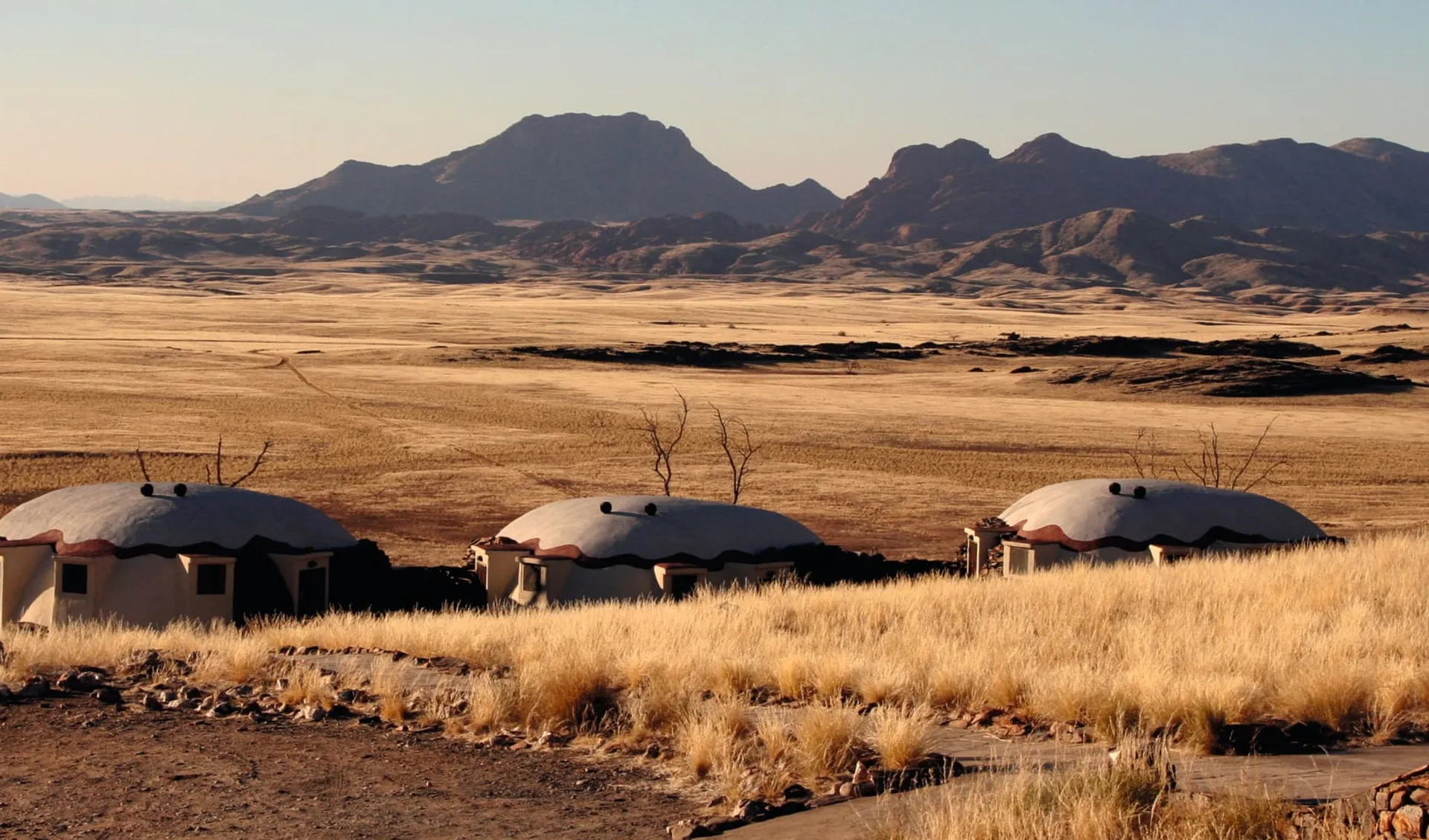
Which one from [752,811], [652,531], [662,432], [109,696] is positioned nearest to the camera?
[752,811]

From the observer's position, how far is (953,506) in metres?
44.8

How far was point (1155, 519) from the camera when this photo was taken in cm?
2862

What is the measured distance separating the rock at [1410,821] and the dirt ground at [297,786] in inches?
169

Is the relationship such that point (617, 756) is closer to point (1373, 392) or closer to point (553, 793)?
point (553, 793)

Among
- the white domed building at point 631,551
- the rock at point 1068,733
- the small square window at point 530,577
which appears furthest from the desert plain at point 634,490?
the small square window at point 530,577

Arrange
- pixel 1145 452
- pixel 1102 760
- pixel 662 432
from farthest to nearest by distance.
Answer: pixel 662 432, pixel 1145 452, pixel 1102 760

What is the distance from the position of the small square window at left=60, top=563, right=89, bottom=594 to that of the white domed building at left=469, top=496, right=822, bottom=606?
6848 millimetres

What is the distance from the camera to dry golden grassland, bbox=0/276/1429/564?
149 feet

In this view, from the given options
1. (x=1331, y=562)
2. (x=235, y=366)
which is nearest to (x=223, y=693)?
(x=1331, y=562)

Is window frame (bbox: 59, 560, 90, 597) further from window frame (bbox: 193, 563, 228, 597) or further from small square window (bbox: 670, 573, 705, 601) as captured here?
small square window (bbox: 670, 573, 705, 601)

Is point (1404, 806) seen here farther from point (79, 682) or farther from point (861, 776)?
point (79, 682)

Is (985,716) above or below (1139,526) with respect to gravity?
above

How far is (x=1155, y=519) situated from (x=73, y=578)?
18.5m

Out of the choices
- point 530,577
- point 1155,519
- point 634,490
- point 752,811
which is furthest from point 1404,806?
point 634,490
